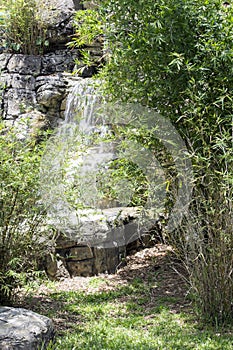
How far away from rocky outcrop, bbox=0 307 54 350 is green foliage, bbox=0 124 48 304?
0.48m

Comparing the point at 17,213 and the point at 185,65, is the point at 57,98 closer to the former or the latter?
the point at 185,65

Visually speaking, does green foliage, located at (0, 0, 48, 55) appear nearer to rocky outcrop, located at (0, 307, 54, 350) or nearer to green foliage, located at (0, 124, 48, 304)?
green foliage, located at (0, 124, 48, 304)

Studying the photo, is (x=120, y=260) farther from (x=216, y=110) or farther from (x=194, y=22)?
(x=194, y=22)

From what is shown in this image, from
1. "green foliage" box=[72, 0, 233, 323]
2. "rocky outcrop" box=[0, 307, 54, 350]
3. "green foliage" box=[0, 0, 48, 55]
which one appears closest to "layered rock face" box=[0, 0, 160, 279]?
"green foliage" box=[0, 0, 48, 55]

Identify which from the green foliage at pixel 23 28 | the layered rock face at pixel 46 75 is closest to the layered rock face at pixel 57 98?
the layered rock face at pixel 46 75

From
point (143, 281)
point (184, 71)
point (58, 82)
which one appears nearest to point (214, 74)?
point (184, 71)

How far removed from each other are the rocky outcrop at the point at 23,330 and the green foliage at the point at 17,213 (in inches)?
18.9

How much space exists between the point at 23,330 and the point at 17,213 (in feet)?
3.67

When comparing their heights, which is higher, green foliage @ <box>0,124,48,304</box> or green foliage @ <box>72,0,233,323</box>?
green foliage @ <box>72,0,233,323</box>

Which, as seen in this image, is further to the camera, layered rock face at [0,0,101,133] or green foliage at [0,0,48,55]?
green foliage at [0,0,48,55]

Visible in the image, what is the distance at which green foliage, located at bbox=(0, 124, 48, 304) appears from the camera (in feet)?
11.9

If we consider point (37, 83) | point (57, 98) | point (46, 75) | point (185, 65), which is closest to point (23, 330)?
point (185, 65)

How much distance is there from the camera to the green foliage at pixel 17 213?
11.9 feet

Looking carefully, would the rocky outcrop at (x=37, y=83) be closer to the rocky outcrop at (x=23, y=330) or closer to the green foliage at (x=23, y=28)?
the green foliage at (x=23, y=28)
